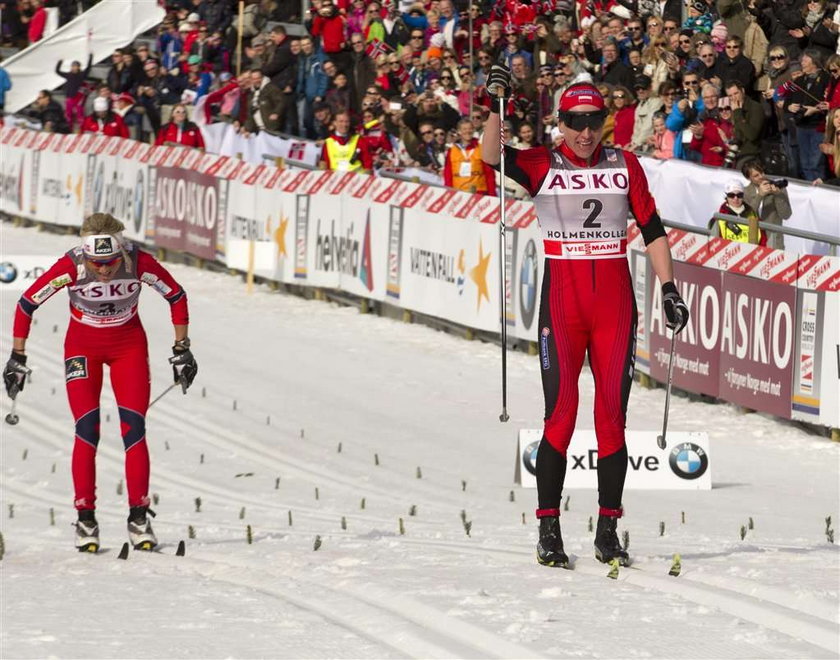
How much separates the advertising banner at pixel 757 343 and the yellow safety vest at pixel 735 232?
399 mm

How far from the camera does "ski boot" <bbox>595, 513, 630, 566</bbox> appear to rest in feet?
28.1

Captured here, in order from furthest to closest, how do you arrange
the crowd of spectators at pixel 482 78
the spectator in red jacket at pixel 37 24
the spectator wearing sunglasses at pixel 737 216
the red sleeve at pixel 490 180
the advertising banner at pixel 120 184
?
the spectator in red jacket at pixel 37 24 < the advertising banner at pixel 120 184 < the red sleeve at pixel 490 180 < the crowd of spectators at pixel 482 78 < the spectator wearing sunglasses at pixel 737 216

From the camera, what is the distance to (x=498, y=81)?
8.56 metres

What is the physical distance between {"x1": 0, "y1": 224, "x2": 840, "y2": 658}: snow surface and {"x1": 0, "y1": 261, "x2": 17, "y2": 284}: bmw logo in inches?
48.5

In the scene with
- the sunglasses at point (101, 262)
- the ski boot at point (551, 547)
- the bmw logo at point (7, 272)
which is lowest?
the ski boot at point (551, 547)

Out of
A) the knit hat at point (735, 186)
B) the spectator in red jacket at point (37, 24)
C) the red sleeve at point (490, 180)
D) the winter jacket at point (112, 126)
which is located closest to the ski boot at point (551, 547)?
the knit hat at point (735, 186)

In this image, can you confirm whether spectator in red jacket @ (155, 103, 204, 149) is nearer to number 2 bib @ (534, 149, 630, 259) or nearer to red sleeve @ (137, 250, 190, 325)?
red sleeve @ (137, 250, 190, 325)

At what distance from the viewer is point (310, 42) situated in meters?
25.4

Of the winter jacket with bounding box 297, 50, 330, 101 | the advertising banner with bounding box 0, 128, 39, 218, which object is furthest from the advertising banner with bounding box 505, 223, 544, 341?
the advertising banner with bounding box 0, 128, 39, 218

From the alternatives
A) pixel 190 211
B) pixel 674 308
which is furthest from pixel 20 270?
pixel 190 211

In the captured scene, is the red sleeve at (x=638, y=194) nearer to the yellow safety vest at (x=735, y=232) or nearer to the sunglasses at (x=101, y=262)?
the sunglasses at (x=101, y=262)

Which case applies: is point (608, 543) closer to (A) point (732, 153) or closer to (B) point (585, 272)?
(B) point (585, 272)

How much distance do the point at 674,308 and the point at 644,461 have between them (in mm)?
4021

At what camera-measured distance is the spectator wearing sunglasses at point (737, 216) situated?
51.9ft
